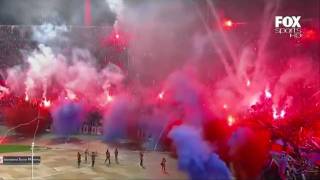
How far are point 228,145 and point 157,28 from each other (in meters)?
12.2

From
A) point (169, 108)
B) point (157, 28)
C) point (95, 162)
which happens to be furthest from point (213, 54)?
point (95, 162)

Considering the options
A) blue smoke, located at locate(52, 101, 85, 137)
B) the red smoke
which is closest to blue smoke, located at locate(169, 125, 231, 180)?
blue smoke, located at locate(52, 101, 85, 137)

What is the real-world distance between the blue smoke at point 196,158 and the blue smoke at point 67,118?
9431 mm

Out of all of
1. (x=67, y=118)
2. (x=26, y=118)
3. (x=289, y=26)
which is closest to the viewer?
(x=67, y=118)

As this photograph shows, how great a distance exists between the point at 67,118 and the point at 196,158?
12108mm

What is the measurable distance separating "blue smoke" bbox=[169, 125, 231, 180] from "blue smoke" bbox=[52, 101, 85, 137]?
30.9ft

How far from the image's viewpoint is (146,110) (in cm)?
2797

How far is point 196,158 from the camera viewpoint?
20.4 m

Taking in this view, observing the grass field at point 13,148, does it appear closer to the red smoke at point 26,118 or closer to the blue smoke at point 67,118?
the red smoke at point 26,118

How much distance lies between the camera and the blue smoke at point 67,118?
2872cm

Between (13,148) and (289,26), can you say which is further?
(289,26)

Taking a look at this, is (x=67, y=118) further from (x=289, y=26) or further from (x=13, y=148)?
(x=289, y=26)

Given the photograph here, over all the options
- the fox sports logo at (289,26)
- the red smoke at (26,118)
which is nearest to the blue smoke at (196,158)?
the red smoke at (26,118)

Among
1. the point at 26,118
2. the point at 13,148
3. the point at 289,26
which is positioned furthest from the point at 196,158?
the point at 289,26
